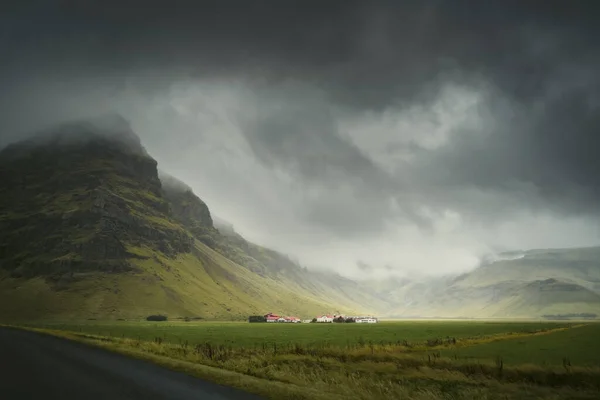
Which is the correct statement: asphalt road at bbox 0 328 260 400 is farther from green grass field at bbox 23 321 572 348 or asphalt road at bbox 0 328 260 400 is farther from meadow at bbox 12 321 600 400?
green grass field at bbox 23 321 572 348

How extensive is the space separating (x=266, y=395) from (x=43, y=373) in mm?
13087

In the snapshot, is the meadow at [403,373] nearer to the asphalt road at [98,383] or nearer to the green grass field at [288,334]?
the asphalt road at [98,383]

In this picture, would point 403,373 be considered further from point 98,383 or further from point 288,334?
point 288,334

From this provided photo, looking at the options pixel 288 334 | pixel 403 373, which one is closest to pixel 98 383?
pixel 403 373

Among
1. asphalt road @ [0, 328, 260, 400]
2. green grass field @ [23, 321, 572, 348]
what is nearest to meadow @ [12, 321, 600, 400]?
asphalt road @ [0, 328, 260, 400]

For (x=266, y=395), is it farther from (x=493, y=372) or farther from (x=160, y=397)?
(x=493, y=372)

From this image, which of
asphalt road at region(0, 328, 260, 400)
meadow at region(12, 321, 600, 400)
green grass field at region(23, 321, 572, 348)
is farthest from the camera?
green grass field at region(23, 321, 572, 348)

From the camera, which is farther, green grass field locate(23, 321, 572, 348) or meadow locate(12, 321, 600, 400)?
green grass field locate(23, 321, 572, 348)

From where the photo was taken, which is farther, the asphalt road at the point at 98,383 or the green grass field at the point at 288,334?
the green grass field at the point at 288,334

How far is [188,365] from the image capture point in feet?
105

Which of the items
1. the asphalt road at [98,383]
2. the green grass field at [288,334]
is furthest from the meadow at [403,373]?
the green grass field at [288,334]

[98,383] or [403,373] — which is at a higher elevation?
[98,383]

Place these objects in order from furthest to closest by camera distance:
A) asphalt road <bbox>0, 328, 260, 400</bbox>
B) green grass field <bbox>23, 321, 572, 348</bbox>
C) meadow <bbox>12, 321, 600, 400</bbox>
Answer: green grass field <bbox>23, 321, 572, 348</bbox> < meadow <bbox>12, 321, 600, 400</bbox> < asphalt road <bbox>0, 328, 260, 400</bbox>

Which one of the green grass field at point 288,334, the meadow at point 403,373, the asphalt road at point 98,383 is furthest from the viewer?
the green grass field at point 288,334
